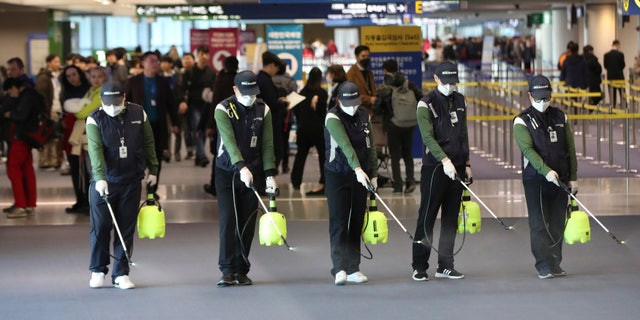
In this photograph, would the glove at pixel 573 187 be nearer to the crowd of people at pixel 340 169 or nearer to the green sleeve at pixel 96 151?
the crowd of people at pixel 340 169

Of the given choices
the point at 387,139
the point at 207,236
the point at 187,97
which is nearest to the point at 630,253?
the point at 207,236

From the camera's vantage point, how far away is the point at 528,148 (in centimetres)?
1150

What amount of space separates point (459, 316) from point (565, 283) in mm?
1729

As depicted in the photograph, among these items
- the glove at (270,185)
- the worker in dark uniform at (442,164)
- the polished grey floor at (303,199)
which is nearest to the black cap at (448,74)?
the worker in dark uniform at (442,164)

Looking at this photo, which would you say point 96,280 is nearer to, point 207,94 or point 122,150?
point 122,150

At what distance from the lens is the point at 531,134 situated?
11570 millimetres

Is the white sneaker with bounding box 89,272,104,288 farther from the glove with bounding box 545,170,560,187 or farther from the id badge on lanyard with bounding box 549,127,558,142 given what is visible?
the id badge on lanyard with bounding box 549,127,558,142

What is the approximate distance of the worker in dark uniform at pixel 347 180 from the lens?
1147cm

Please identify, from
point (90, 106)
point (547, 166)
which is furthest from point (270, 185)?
point (90, 106)

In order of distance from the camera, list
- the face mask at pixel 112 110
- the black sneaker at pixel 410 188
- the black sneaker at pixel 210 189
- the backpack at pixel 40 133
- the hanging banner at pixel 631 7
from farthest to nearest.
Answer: the black sneaker at pixel 210 189 < the black sneaker at pixel 410 188 < the backpack at pixel 40 133 < the hanging banner at pixel 631 7 < the face mask at pixel 112 110

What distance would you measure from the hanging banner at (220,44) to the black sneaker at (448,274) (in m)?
15.8

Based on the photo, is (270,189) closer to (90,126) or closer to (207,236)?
(90,126)

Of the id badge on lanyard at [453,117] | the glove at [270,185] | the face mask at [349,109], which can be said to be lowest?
the glove at [270,185]

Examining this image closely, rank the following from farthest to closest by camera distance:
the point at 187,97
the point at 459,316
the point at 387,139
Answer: the point at 187,97
the point at 387,139
the point at 459,316
